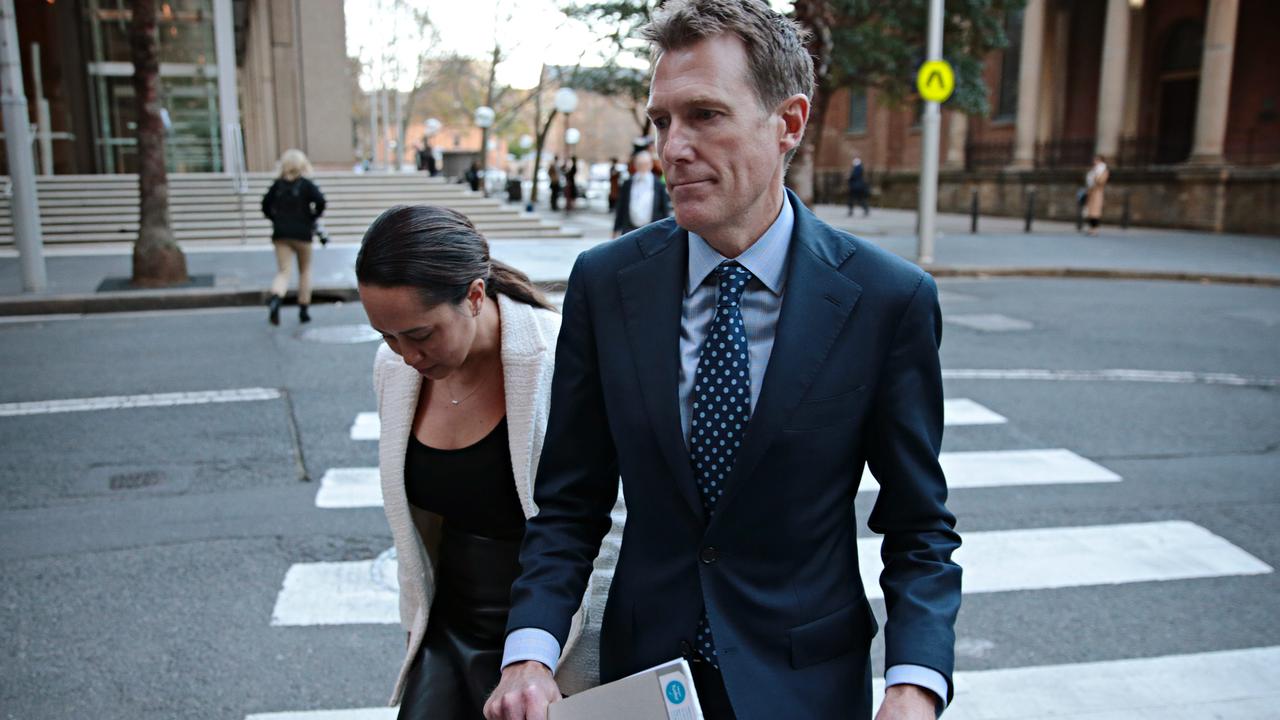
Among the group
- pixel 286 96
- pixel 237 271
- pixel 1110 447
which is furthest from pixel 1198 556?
pixel 286 96

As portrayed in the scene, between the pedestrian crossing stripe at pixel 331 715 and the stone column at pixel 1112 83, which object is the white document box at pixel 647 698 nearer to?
the pedestrian crossing stripe at pixel 331 715

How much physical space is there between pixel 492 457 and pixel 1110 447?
20.5 ft

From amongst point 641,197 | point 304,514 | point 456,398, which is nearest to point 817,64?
point 641,197

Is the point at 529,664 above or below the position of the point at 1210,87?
below

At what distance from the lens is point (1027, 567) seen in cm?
540

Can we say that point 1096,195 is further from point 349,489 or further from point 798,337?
point 798,337

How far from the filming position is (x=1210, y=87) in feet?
89.8

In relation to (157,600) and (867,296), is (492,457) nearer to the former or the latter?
(867,296)

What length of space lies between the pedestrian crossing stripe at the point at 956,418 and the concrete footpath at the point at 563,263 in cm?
318

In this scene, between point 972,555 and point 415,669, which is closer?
point 415,669

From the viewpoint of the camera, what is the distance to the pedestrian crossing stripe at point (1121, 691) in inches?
155

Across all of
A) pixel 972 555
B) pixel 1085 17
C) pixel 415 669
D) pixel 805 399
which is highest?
pixel 1085 17

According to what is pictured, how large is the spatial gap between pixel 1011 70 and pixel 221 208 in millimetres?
28920

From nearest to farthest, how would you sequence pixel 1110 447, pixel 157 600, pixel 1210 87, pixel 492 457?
pixel 492 457 → pixel 157 600 → pixel 1110 447 → pixel 1210 87
